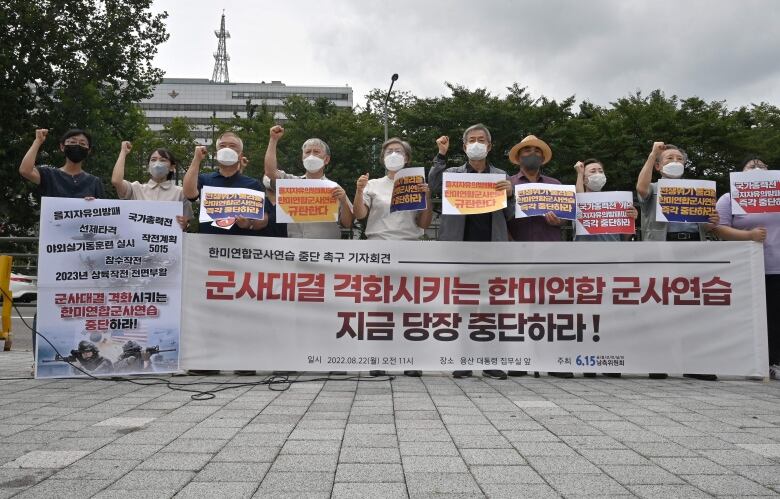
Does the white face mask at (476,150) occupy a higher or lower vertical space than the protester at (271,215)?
higher

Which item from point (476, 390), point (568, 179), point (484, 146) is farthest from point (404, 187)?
point (568, 179)

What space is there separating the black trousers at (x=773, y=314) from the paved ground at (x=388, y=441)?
1.01 metres

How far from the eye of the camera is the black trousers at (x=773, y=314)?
5977mm

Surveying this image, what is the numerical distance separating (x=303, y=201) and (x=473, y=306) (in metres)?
1.84

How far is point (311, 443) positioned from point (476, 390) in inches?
79.3

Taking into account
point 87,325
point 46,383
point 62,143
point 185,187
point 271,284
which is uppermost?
point 62,143

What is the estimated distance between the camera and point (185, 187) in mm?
5871

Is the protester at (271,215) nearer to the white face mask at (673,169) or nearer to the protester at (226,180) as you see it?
the protester at (226,180)

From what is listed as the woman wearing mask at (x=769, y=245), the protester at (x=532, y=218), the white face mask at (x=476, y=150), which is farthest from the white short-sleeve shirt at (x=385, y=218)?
the woman wearing mask at (x=769, y=245)

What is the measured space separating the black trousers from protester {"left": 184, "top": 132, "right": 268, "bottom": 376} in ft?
16.0

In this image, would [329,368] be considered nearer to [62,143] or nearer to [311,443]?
[311,443]

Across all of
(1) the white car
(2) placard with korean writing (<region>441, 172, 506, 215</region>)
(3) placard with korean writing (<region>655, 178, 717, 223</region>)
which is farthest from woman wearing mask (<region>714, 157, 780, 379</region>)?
(1) the white car

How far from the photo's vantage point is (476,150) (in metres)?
5.88

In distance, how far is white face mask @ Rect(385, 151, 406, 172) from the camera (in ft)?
19.5
